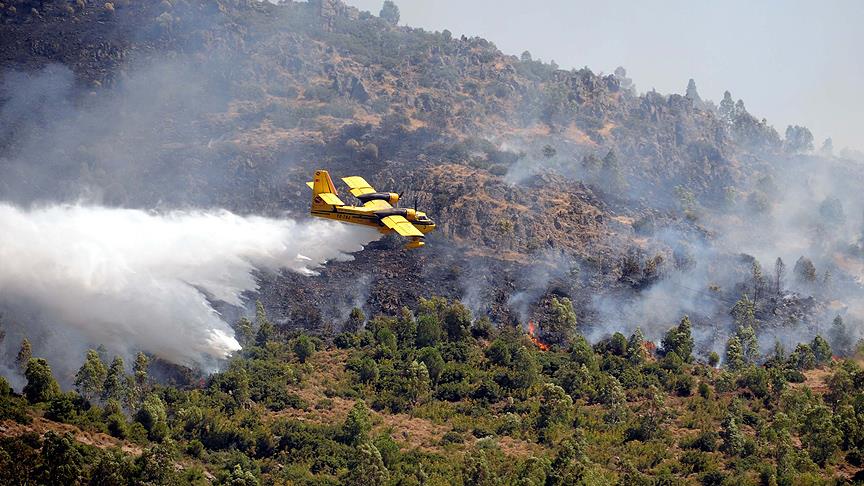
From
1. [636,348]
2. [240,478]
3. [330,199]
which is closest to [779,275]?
[636,348]

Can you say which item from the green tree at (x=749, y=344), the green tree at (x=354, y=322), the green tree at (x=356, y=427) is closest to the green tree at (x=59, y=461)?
the green tree at (x=356, y=427)

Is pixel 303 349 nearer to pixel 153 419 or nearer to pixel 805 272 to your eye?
pixel 153 419

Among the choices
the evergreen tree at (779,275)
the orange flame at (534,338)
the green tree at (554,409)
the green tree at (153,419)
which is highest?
the evergreen tree at (779,275)

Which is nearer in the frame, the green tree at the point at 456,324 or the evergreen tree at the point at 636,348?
the evergreen tree at the point at 636,348

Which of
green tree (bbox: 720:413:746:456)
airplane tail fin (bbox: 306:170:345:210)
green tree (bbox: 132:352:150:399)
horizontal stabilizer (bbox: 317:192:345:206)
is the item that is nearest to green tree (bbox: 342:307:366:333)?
airplane tail fin (bbox: 306:170:345:210)

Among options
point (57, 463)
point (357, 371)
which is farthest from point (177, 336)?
point (57, 463)

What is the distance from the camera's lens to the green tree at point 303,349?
106000mm

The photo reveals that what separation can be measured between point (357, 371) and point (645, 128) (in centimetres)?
10162

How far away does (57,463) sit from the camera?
7212 cm

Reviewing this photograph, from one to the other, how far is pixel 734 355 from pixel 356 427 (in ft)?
150

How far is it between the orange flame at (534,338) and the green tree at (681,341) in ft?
43.9

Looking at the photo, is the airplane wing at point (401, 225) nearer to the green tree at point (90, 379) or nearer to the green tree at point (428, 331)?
the green tree at point (428, 331)

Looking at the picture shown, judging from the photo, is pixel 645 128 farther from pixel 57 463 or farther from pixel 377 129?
pixel 57 463

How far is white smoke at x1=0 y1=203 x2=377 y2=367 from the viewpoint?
336 ft
